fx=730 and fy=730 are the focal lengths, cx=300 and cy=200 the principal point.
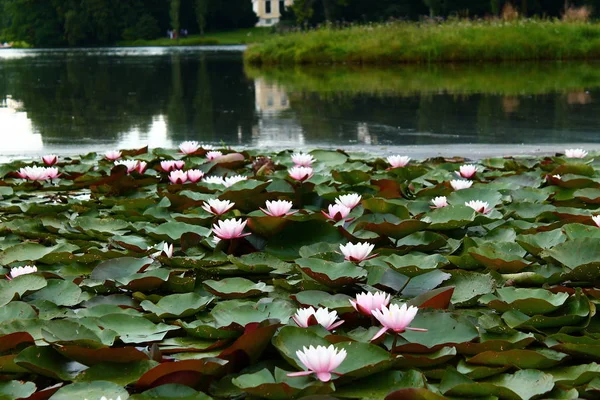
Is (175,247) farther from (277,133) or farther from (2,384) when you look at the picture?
(277,133)

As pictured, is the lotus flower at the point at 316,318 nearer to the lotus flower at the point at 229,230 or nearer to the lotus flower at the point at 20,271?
the lotus flower at the point at 229,230

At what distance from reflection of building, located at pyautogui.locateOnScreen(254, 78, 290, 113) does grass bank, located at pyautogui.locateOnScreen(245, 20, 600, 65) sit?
5.66 m

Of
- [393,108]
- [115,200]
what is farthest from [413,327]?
[393,108]

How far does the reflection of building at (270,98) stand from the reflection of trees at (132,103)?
139 mm

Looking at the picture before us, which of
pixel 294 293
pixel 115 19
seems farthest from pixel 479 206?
Answer: pixel 115 19

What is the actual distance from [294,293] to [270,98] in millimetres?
7641

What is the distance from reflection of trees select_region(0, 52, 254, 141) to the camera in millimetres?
6527

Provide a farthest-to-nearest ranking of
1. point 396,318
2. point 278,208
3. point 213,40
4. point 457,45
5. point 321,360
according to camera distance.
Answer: point 213,40, point 457,45, point 278,208, point 396,318, point 321,360

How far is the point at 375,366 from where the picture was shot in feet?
4.42

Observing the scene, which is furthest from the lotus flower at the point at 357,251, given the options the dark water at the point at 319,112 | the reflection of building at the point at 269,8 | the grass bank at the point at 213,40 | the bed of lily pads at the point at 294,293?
the reflection of building at the point at 269,8

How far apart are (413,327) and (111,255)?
1014 mm

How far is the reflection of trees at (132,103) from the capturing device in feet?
21.4

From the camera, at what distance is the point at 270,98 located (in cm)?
934

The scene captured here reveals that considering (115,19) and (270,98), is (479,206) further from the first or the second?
(115,19)
